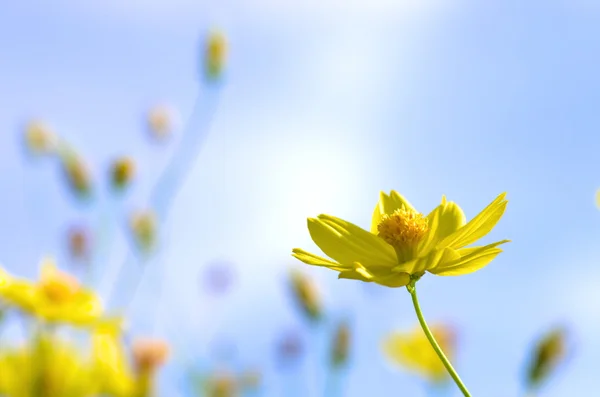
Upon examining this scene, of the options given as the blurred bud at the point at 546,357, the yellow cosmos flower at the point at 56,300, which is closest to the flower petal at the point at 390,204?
the blurred bud at the point at 546,357

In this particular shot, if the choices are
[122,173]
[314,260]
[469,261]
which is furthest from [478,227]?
[122,173]

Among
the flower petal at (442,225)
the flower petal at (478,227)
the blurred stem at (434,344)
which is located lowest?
the blurred stem at (434,344)

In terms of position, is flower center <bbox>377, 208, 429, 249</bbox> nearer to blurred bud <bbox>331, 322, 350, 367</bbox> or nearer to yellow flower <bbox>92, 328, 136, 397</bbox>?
yellow flower <bbox>92, 328, 136, 397</bbox>

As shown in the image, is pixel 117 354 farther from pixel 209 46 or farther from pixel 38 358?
pixel 209 46

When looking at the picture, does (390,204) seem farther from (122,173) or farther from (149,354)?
(122,173)

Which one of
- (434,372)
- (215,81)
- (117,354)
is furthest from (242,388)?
(215,81)

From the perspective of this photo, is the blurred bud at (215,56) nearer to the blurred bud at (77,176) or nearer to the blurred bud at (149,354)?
the blurred bud at (77,176)

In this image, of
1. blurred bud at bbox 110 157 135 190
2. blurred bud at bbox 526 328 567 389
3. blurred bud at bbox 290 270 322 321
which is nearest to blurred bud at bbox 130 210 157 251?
blurred bud at bbox 110 157 135 190
